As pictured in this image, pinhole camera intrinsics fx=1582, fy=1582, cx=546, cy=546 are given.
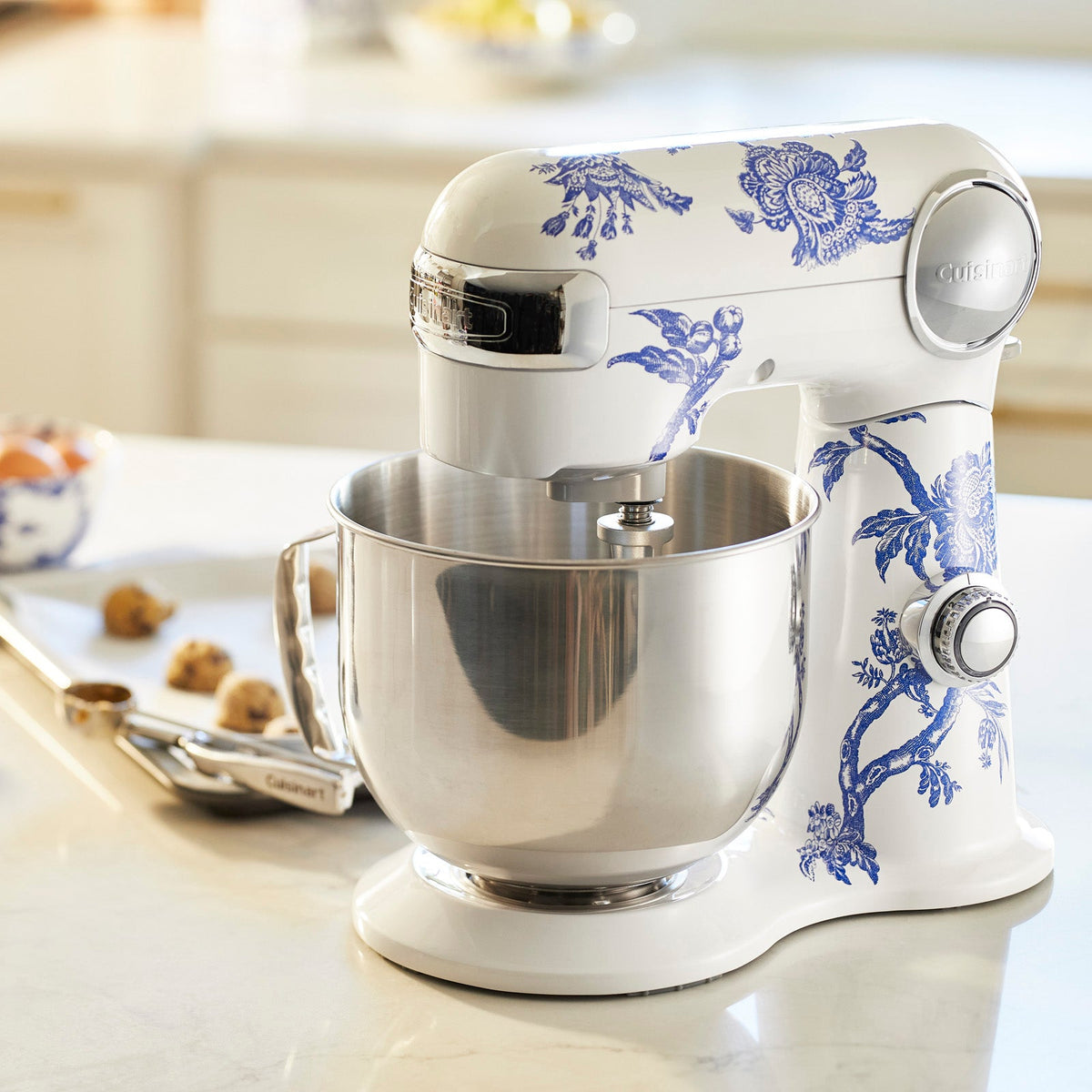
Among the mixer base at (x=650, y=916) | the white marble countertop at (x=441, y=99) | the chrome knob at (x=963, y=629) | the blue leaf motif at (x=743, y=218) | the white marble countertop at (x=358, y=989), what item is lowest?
the white marble countertop at (x=358, y=989)

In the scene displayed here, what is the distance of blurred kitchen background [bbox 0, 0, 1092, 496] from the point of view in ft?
7.38

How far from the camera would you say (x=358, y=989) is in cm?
63

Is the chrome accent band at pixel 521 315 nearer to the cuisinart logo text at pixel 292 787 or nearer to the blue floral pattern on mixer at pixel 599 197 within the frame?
the blue floral pattern on mixer at pixel 599 197

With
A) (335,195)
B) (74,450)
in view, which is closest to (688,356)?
(74,450)

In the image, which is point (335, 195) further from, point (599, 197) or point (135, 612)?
point (599, 197)

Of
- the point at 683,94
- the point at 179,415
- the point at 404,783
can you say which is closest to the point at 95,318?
the point at 179,415

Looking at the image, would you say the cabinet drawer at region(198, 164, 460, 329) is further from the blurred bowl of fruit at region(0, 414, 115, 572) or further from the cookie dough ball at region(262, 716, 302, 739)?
the cookie dough ball at region(262, 716, 302, 739)

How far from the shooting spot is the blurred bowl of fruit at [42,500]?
1075 mm

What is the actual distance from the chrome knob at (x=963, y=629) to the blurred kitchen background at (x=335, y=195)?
1.50 metres

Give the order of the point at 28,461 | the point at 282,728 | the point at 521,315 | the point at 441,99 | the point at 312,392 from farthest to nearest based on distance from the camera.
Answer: the point at 441,99 → the point at 312,392 → the point at 28,461 → the point at 282,728 → the point at 521,315

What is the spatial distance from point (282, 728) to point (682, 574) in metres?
0.32

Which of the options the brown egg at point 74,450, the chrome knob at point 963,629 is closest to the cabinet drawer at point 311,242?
the brown egg at point 74,450

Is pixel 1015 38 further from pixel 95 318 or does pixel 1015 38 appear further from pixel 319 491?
pixel 319 491

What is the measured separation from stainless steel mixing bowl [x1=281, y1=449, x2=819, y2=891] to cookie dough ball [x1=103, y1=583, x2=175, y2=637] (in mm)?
379
